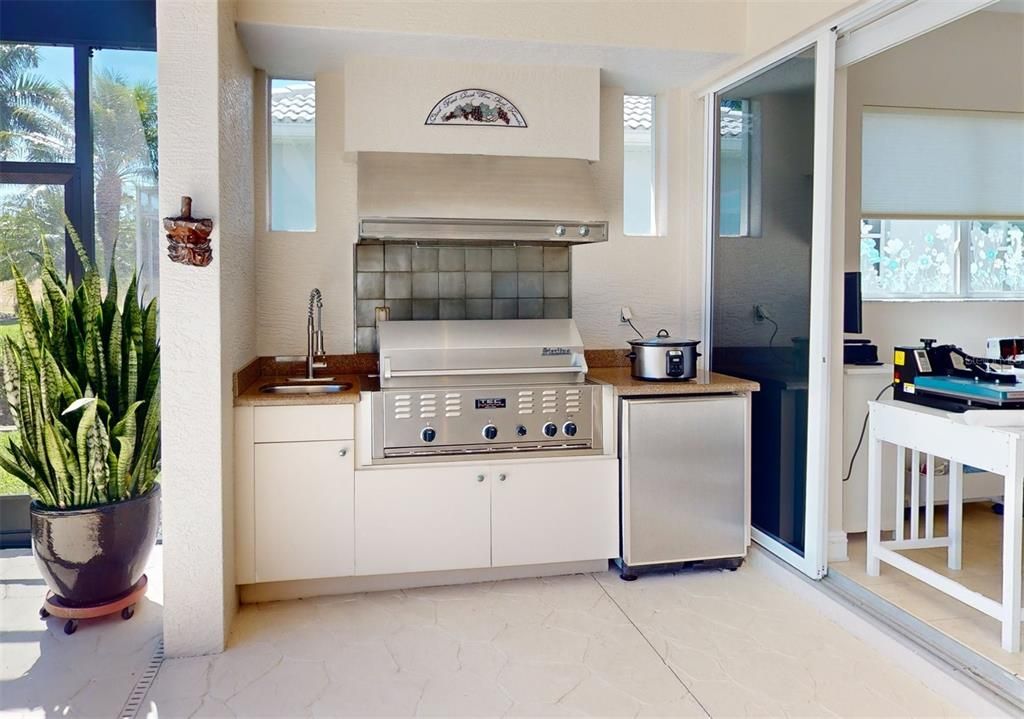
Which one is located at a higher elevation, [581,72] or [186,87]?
[581,72]

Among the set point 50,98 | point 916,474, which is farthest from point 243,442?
point 916,474

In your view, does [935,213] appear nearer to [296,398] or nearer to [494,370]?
[494,370]

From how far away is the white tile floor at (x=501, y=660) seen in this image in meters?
2.27

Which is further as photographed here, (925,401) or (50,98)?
(50,98)

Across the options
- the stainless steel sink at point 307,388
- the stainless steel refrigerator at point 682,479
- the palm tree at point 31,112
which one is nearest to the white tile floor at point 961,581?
the stainless steel refrigerator at point 682,479

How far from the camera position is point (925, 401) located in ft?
9.57

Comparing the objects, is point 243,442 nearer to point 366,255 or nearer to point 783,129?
point 366,255

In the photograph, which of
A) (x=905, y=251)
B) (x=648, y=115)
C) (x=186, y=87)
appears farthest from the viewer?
(x=905, y=251)

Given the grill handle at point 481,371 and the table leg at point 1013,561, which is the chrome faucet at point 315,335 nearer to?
the grill handle at point 481,371

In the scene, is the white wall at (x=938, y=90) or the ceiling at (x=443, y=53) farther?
the white wall at (x=938, y=90)

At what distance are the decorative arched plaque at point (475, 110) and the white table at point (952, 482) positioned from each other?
2.01 m

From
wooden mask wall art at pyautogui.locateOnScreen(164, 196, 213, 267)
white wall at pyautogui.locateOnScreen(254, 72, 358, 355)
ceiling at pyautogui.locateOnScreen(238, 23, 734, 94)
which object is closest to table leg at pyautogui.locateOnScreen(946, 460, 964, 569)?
ceiling at pyautogui.locateOnScreen(238, 23, 734, 94)

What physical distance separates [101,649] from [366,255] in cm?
200

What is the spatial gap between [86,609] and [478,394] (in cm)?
168
